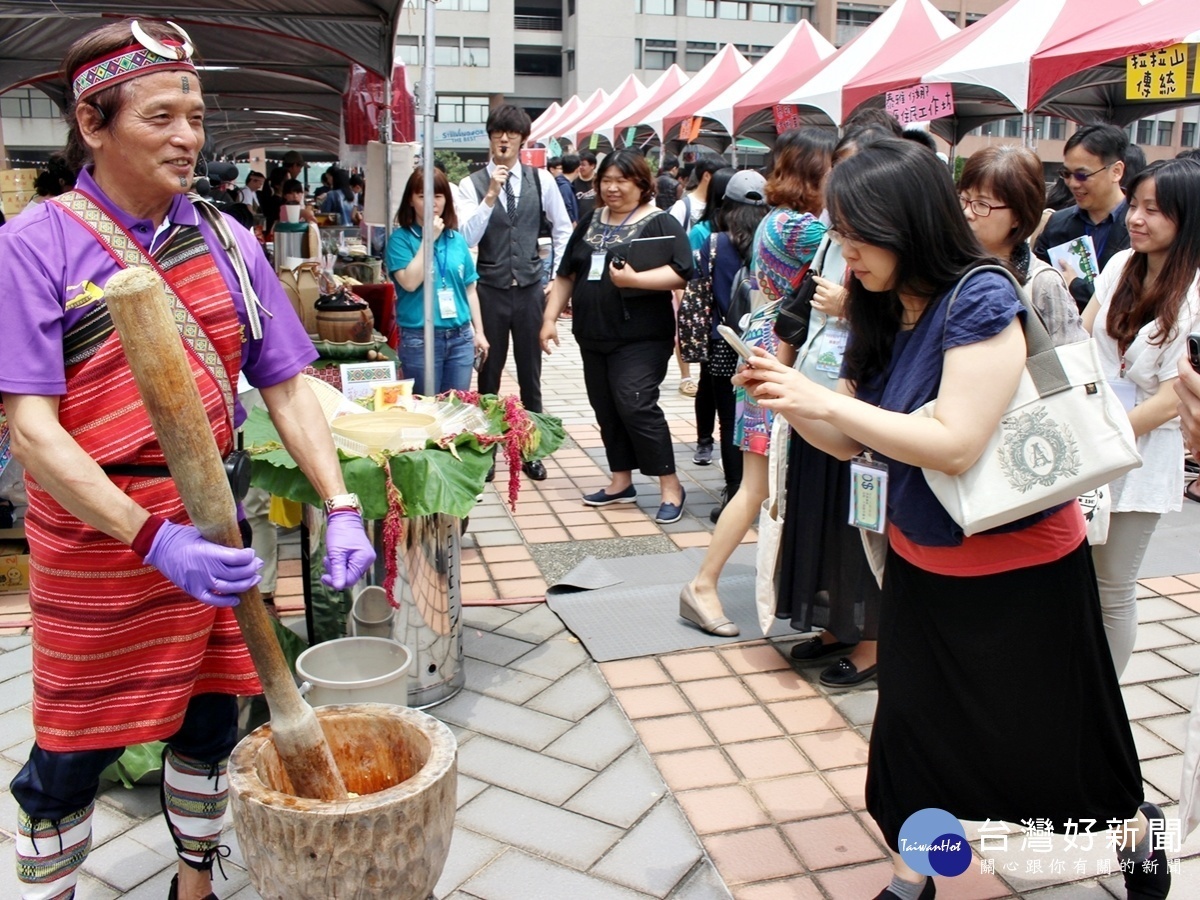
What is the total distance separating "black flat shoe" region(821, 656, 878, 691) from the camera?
138 inches

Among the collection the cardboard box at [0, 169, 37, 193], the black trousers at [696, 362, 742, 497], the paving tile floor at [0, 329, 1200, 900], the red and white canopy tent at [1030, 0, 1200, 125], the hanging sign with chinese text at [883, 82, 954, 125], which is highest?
the red and white canopy tent at [1030, 0, 1200, 125]

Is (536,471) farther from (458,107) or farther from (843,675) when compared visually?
(458,107)

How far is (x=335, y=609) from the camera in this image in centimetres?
348

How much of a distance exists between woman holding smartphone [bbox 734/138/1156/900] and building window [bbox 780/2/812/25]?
56.3 m

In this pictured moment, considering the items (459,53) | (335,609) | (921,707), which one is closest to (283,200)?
(335,609)

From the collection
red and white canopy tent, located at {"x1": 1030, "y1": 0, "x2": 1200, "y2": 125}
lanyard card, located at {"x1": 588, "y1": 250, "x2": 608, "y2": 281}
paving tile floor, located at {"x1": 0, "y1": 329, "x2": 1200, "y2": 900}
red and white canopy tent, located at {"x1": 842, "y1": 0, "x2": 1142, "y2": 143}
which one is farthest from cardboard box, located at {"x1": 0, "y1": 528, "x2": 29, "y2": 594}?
red and white canopy tent, located at {"x1": 842, "y1": 0, "x2": 1142, "y2": 143}

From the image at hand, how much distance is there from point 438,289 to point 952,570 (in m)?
3.58

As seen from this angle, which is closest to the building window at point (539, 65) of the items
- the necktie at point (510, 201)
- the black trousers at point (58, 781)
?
the necktie at point (510, 201)

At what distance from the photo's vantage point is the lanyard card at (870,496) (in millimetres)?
2273

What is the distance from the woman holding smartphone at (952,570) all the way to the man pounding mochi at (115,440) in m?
1.07

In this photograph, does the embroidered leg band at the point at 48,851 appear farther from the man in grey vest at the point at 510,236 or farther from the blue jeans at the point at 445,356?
the man in grey vest at the point at 510,236

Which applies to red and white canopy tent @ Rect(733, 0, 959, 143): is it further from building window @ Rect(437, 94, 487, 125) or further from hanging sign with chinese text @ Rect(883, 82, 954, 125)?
building window @ Rect(437, 94, 487, 125)

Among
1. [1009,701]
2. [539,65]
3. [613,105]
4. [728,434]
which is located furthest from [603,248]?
Answer: [539,65]

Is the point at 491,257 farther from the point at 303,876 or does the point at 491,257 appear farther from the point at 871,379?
the point at 303,876
